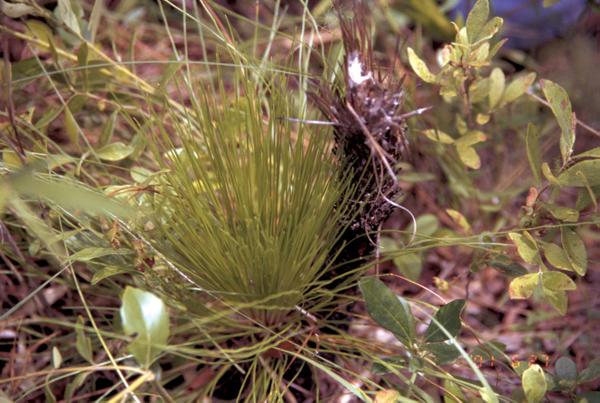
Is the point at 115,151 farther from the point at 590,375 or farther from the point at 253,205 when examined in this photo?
the point at 590,375

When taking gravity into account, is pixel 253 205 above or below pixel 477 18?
below

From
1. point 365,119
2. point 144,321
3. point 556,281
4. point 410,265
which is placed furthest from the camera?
point 410,265

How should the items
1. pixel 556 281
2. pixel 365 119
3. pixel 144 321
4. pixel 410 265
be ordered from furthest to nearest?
pixel 410 265 → pixel 556 281 → pixel 365 119 → pixel 144 321

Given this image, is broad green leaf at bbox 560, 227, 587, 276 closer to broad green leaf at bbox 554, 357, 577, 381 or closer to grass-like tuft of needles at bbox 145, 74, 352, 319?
broad green leaf at bbox 554, 357, 577, 381

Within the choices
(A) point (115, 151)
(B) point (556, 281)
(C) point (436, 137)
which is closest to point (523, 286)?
(B) point (556, 281)

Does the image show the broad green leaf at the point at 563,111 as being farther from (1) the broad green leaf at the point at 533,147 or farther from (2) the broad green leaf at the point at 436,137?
(2) the broad green leaf at the point at 436,137

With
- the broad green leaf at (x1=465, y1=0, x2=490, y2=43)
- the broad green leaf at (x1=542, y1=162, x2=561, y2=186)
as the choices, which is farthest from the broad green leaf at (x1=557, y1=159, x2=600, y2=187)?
the broad green leaf at (x1=465, y1=0, x2=490, y2=43)

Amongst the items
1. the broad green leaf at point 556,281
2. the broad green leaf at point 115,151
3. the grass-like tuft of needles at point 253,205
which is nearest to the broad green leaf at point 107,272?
the grass-like tuft of needles at point 253,205
